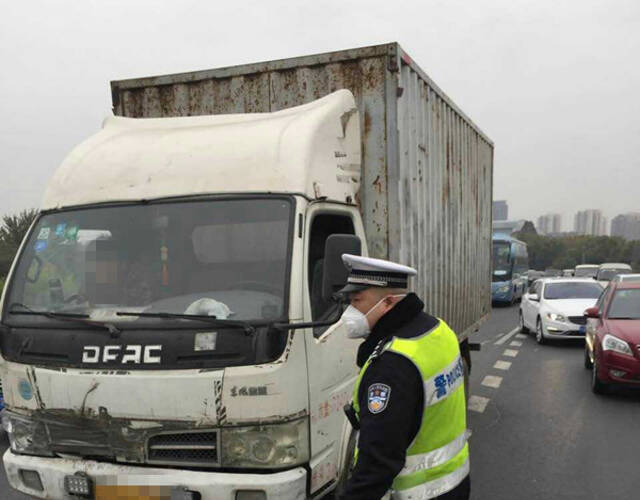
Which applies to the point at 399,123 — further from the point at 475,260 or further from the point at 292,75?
the point at 475,260

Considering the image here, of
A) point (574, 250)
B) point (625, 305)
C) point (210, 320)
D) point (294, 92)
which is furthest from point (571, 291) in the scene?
point (574, 250)

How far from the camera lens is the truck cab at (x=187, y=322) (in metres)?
2.88

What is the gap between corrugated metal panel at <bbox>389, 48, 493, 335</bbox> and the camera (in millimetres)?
4492

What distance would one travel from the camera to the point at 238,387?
9.31ft

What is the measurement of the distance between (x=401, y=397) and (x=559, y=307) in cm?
1196

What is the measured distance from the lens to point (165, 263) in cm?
327

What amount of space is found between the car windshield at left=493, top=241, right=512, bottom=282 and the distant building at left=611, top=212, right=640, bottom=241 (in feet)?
448

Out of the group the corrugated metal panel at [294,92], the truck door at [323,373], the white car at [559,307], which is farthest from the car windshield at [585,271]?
the truck door at [323,373]

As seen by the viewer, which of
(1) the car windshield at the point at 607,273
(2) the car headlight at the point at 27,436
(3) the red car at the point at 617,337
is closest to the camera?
(2) the car headlight at the point at 27,436

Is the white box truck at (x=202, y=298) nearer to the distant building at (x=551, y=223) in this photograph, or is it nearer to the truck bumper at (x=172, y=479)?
the truck bumper at (x=172, y=479)

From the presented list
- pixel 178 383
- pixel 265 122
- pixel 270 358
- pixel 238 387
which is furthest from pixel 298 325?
pixel 265 122

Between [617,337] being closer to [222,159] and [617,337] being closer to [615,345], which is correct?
[615,345]

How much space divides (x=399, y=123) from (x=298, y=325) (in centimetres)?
208

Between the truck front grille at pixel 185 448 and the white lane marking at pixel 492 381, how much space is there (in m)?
6.50
